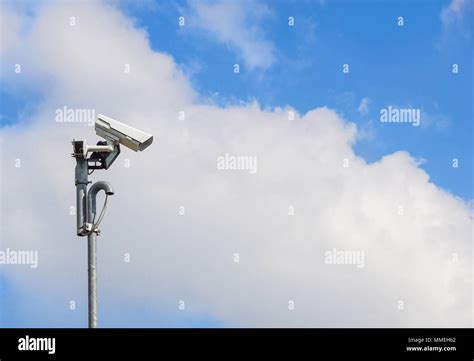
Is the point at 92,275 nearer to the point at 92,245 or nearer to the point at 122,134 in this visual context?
the point at 92,245

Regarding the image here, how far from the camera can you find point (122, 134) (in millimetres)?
13188

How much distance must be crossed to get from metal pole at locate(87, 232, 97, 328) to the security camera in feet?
5.00

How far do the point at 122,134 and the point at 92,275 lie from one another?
7.52ft

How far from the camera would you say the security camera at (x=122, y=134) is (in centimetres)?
1315

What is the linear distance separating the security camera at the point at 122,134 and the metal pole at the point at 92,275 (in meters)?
1.52

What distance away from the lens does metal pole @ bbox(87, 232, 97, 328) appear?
12.1m

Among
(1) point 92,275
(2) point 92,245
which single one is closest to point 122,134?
(2) point 92,245

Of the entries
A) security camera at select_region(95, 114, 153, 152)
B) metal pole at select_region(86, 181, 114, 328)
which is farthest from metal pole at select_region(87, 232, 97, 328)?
security camera at select_region(95, 114, 153, 152)

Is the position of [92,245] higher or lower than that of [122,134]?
lower

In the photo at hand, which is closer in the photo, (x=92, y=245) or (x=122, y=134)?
(x=92, y=245)

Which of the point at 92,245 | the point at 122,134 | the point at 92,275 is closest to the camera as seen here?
the point at 92,275

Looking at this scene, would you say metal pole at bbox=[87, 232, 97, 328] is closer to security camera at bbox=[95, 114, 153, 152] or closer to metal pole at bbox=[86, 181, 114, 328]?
metal pole at bbox=[86, 181, 114, 328]
